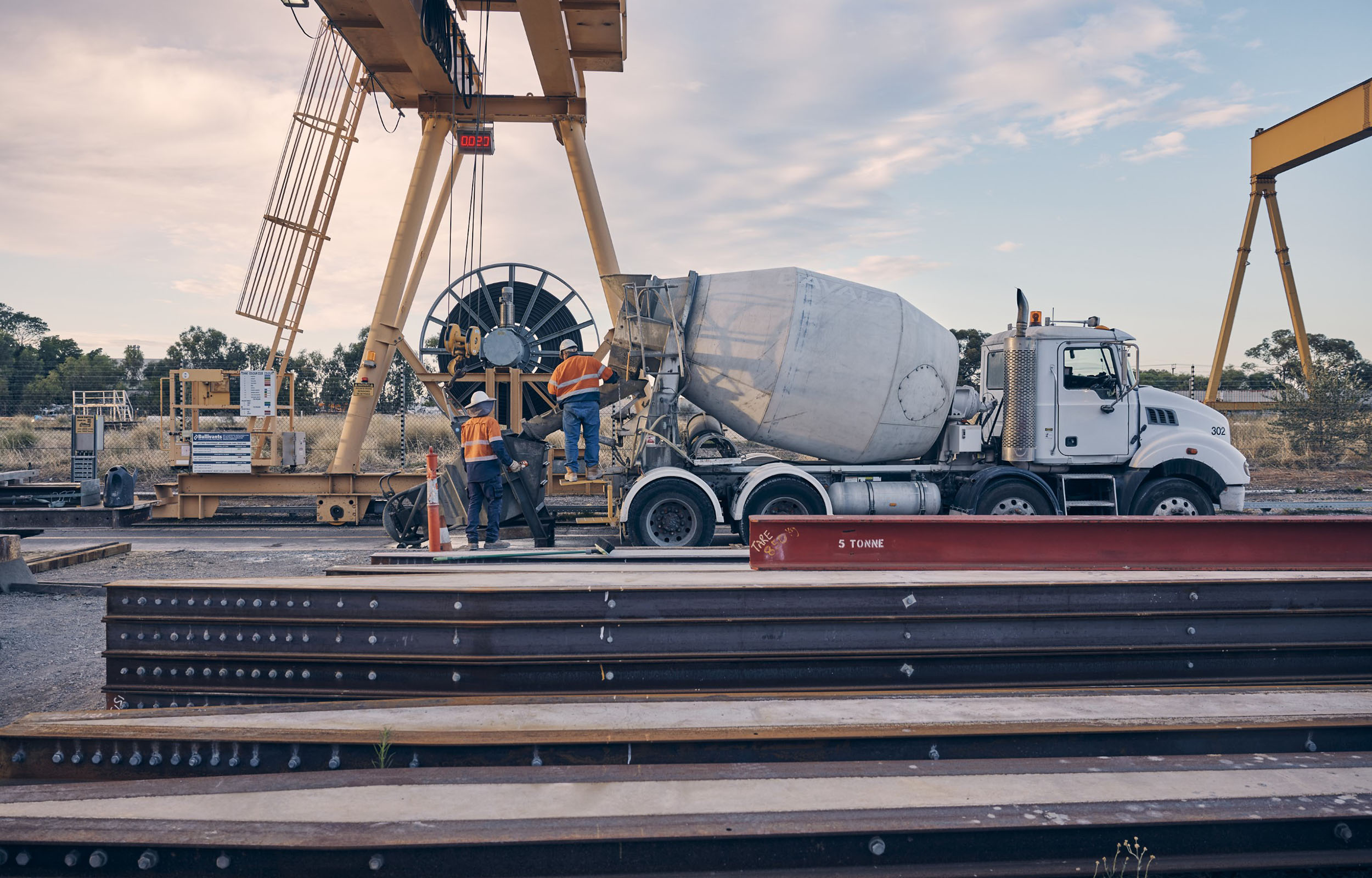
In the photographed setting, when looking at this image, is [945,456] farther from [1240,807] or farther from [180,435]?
[180,435]

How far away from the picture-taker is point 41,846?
252 centimetres

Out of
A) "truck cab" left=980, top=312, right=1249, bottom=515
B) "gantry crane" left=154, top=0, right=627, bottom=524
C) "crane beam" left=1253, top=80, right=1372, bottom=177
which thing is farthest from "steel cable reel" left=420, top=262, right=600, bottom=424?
"crane beam" left=1253, top=80, right=1372, bottom=177

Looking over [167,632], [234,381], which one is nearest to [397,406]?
[234,381]

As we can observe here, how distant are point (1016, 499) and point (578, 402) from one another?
17.8 ft

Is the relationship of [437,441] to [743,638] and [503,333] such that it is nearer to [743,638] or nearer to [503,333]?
[503,333]

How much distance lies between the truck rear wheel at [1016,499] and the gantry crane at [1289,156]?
17566 millimetres

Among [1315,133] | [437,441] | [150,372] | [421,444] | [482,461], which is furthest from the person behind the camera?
[150,372]

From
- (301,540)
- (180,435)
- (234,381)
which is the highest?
(234,381)

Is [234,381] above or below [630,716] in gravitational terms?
above

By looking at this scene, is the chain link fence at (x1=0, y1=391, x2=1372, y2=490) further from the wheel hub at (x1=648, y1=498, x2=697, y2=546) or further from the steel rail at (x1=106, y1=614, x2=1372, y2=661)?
the steel rail at (x1=106, y1=614, x2=1372, y2=661)

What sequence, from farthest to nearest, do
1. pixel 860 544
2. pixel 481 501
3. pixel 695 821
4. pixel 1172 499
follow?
pixel 1172 499 < pixel 481 501 < pixel 860 544 < pixel 695 821

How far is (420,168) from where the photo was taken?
12.7m

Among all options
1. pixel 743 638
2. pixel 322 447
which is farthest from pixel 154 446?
pixel 743 638

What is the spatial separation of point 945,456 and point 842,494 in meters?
1.66
